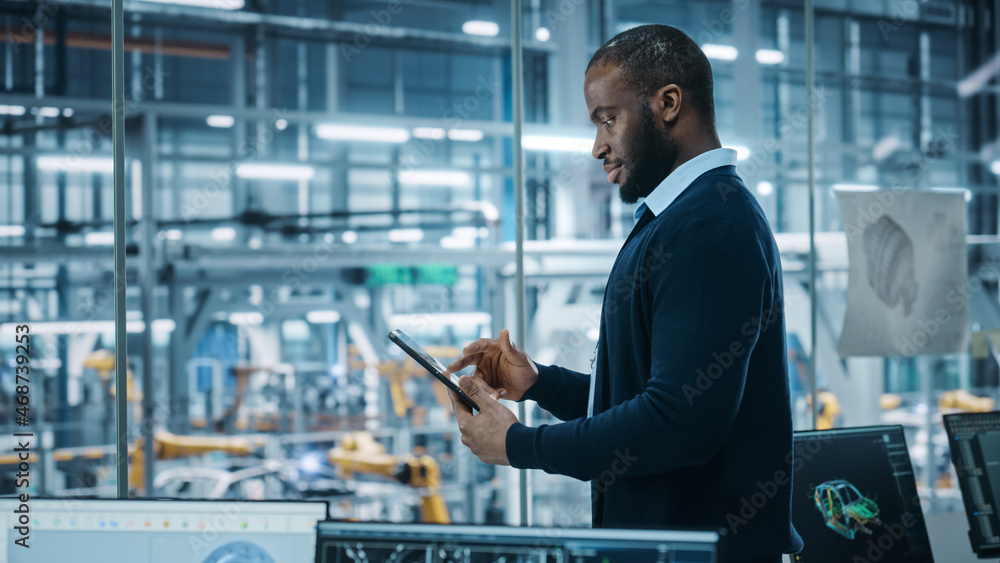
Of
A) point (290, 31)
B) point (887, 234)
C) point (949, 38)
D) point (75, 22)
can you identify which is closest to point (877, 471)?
point (887, 234)

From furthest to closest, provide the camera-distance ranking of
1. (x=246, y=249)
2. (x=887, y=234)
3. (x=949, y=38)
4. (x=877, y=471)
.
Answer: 1. (x=949, y=38)
2. (x=246, y=249)
3. (x=887, y=234)
4. (x=877, y=471)

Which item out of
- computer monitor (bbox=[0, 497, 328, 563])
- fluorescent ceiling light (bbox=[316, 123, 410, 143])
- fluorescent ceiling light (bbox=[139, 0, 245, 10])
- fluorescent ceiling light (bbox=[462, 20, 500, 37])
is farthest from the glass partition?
fluorescent ceiling light (bbox=[462, 20, 500, 37])

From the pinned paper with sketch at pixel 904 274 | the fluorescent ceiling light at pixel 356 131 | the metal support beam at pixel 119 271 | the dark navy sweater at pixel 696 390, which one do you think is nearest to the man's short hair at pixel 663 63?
the dark navy sweater at pixel 696 390

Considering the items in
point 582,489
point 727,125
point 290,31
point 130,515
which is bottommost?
point 582,489

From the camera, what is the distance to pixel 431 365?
1.22 m

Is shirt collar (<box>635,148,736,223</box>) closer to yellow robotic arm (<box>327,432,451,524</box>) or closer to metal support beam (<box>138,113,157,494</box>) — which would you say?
metal support beam (<box>138,113,157,494</box>)

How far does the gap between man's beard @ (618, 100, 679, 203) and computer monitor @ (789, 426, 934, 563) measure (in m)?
0.74

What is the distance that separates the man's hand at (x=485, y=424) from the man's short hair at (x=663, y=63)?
1.65 feet

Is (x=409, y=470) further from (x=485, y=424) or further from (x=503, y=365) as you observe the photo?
(x=485, y=424)

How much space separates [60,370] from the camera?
8672 mm

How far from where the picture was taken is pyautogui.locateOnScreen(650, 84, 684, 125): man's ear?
1.13 meters

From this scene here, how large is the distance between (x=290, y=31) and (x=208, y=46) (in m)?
1.26

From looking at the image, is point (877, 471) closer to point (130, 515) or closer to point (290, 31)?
point (130, 515)

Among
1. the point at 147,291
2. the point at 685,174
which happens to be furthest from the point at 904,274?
the point at 147,291
